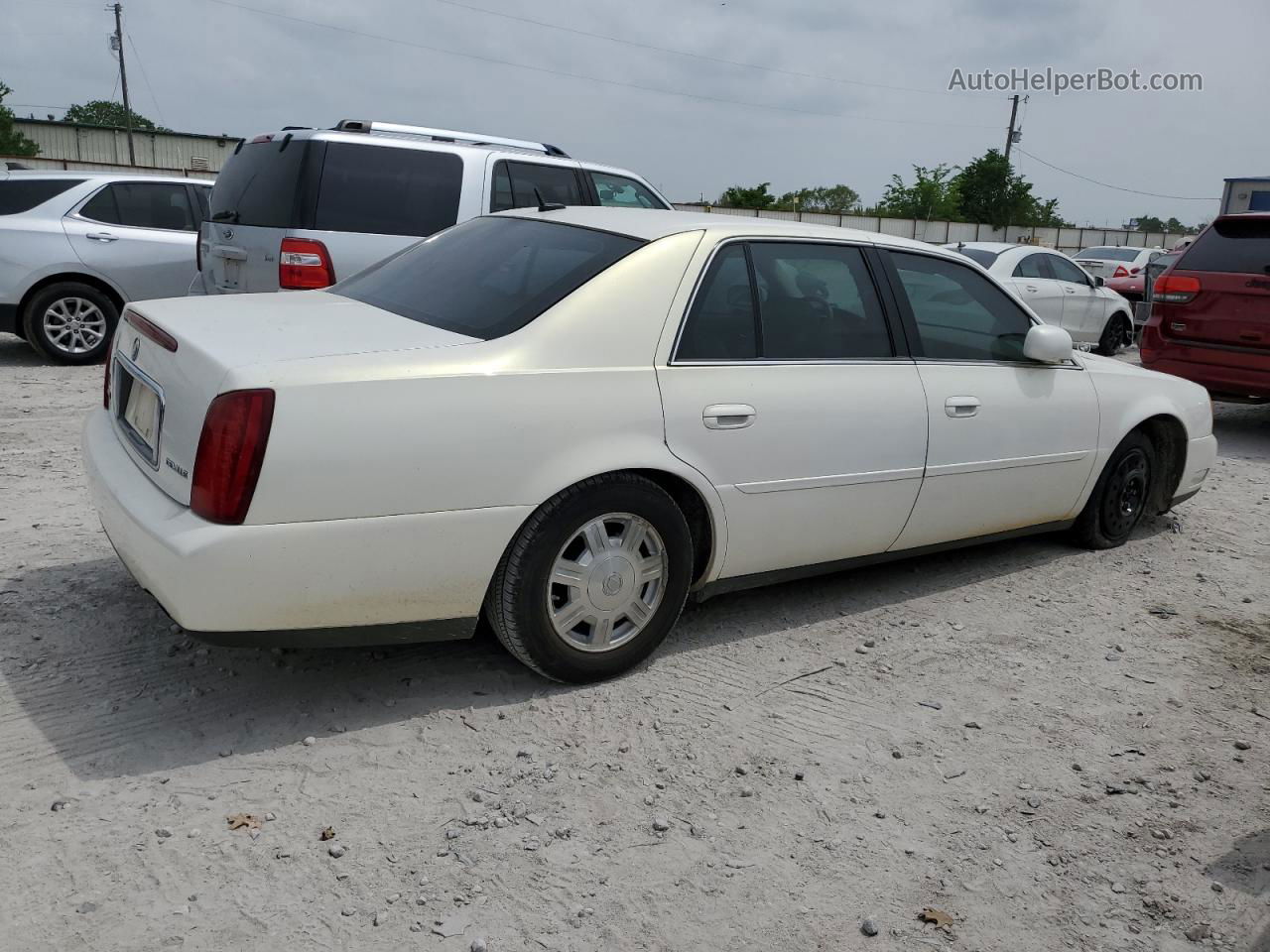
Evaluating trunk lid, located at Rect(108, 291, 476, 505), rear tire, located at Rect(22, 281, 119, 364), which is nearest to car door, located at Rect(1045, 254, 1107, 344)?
rear tire, located at Rect(22, 281, 119, 364)

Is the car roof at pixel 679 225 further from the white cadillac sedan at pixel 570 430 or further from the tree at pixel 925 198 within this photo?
the tree at pixel 925 198

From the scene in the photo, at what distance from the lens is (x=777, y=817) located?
3041 millimetres

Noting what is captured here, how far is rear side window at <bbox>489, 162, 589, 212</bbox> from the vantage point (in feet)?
26.0

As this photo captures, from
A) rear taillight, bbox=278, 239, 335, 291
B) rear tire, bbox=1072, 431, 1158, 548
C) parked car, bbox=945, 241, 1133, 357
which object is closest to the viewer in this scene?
rear tire, bbox=1072, 431, 1158, 548

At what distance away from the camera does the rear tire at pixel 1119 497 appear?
5.41 m

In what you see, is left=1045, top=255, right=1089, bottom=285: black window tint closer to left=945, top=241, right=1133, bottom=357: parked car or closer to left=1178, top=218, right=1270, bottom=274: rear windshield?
left=945, top=241, right=1133, bottom=357: parked car

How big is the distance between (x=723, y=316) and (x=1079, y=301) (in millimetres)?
11332

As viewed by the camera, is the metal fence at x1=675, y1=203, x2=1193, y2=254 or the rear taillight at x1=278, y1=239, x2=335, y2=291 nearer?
the rear taillight at x1=278, y1=239, x2=335, y2=291

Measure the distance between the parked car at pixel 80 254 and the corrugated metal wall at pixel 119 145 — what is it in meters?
42.3

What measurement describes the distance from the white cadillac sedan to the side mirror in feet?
0.06

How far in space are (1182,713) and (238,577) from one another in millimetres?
3204

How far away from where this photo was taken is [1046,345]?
4.76m

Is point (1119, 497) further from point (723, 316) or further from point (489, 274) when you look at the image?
point (489, 274)

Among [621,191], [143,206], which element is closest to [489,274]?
[621,191]
